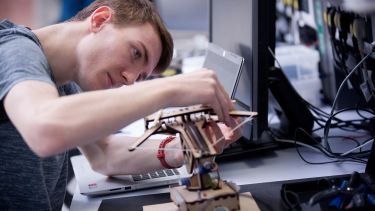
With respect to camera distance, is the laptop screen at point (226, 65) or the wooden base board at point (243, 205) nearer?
the wooden base board at point (243, 205)

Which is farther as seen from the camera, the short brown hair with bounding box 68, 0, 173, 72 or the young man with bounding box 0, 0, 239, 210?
the short brown hair with bounding box 68, 0, 173, 72

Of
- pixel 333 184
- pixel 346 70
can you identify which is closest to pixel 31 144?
pixel 333 184

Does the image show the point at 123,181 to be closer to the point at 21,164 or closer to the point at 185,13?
the point at 21,164

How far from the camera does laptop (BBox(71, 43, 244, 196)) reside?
1056 millimetres

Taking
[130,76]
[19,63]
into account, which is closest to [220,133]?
[130,76]

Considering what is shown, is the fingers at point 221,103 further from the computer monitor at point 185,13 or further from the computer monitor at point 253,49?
the computer monitor at point 185,13

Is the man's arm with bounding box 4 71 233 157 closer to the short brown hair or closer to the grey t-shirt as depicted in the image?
the grey t-shirt

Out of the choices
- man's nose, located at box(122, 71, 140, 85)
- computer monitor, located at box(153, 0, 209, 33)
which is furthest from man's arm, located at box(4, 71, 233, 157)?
computer monitor, located at box(153, 0, 209, 33)

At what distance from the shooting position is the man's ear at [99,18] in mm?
1002

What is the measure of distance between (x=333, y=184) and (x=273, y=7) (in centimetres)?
47

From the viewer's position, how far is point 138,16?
100cm

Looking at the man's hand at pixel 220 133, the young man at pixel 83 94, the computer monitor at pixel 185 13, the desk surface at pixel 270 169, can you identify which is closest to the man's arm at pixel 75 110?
the young man at pixel 83 94

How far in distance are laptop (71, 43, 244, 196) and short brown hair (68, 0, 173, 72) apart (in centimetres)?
17

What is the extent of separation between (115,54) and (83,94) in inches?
9.2
